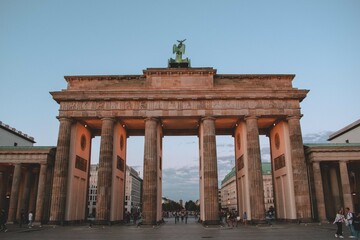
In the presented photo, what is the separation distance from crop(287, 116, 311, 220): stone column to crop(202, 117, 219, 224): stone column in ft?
29.4

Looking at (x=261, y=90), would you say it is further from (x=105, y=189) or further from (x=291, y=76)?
(x=105, y=189)

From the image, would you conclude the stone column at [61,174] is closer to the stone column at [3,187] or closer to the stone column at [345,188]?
the stone column at [3,187]

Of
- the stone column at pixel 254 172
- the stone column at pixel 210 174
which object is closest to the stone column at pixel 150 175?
the stone column at pixel 210 174

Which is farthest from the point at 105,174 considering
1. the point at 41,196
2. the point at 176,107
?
the point at 176,107

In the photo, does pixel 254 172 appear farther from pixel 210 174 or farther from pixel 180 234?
pixel 180 234

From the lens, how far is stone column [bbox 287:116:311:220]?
3359cm

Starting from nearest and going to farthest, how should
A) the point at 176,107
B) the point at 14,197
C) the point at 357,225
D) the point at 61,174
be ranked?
the point at 357,225 → the point at 61,174 → the point at 176,107 → the point at 14,197

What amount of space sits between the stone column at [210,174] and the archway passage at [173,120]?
0.34 ft

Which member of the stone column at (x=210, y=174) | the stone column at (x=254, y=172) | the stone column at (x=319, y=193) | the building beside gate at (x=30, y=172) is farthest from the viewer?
the building beside gate at (x=30, y=172)

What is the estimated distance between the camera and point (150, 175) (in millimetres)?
34594

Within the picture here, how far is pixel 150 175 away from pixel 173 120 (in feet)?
25.3

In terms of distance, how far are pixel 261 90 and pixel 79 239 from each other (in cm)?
2601

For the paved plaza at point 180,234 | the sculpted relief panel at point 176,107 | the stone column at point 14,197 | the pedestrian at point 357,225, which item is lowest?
the paved plaza at point 180,234

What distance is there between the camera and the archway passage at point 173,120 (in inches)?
1348
